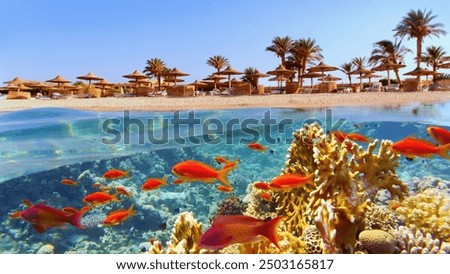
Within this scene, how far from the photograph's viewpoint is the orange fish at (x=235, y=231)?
2.27 m

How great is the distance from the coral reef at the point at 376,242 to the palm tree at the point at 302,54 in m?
22.4

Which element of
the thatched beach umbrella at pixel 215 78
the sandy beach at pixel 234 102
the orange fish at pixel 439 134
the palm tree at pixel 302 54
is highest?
the palm tree at pixel 302 54

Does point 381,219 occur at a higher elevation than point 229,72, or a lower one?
lower

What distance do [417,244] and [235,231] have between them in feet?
6.15

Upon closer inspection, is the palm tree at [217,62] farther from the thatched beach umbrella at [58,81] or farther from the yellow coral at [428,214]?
the yellow coral at [428,214]

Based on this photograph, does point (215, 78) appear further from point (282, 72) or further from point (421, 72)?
point (421, 72)

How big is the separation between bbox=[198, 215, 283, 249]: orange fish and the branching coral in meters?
0.61

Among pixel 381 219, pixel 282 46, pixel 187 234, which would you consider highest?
pixel 282 46

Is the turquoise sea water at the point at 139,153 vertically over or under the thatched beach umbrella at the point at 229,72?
under

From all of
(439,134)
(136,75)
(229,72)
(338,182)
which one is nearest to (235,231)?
(338,182)

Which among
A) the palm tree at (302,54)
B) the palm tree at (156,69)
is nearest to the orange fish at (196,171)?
the palm tree at (156,69)

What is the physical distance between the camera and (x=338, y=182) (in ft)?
9.96

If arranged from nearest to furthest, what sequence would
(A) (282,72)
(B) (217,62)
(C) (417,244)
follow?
1. (C) (417,244)
2. (B) (217,62)
3. (A) (282,72)
